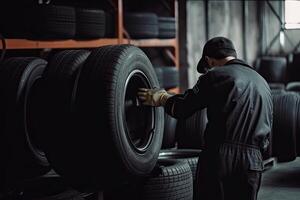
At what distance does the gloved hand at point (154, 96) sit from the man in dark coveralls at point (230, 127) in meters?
0.20

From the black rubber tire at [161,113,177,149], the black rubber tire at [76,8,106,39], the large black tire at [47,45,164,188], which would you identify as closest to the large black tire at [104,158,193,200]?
the large black tire at [47,45,164,188]

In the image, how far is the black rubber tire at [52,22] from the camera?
20.9ft

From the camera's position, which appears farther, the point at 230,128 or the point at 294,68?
the point at 294,68

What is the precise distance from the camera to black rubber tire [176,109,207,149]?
6.57 meters

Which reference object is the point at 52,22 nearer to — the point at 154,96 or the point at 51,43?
the point at 51,43

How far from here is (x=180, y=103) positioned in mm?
4191

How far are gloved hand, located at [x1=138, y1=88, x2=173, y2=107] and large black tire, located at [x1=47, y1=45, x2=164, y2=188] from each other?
158mm

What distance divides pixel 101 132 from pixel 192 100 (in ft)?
2.32

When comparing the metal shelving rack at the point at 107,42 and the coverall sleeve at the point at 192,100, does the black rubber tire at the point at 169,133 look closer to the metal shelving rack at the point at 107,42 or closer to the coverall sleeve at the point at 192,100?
the metal shelving rack at the point at 107,42

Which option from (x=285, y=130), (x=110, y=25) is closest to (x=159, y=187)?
(x=285, y=130)

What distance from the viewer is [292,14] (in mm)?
15883

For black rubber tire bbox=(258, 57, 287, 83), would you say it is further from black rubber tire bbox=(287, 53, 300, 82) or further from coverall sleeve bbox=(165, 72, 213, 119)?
coverall sleeve bbox=(165, 72, 213, 119)

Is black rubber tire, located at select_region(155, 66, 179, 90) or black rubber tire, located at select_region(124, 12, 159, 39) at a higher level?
black rubber tire, located at select_region(124, 12, 159, 39)

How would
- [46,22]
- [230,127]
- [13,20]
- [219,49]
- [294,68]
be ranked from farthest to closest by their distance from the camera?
[294,68] < [46,22] < [13,20] < [219,49] < [230,127]
